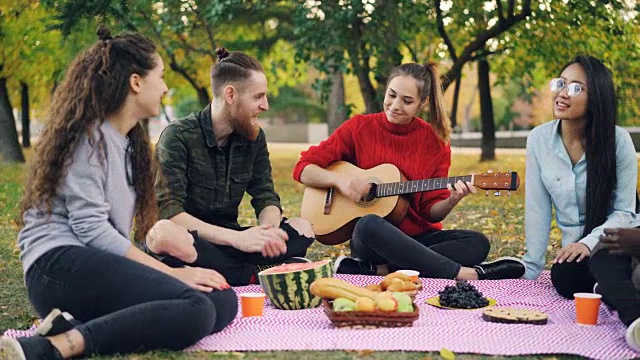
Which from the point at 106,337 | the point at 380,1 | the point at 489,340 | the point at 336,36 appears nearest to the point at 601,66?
the point at 489,340

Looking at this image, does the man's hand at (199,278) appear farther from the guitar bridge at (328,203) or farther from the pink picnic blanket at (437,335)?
the guitar bridge at (328,203)

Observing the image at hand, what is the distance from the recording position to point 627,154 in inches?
207

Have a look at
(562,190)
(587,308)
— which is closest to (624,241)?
(587,308)

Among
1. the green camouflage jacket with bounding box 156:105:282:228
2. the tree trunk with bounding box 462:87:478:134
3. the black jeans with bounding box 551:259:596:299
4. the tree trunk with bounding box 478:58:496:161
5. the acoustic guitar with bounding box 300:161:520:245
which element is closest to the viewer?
the black jeans with bounding box 551:259:596:299

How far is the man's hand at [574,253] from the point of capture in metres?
4.98

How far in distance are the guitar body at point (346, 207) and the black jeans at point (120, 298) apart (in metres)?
2.21

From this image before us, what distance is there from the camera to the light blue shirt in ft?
17.1

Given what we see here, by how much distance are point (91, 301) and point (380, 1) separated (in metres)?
9.56

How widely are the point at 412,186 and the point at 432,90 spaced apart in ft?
2.22

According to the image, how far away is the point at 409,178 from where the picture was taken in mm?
5961

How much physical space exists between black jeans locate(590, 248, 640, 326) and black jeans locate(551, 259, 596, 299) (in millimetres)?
538

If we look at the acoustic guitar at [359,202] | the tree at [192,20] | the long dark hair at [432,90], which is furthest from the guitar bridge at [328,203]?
the tree at [192,20]

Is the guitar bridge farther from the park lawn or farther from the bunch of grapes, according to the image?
the bunch of grapes

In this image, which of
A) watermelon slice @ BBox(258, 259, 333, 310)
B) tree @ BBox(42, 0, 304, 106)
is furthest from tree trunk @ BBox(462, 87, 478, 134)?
watermelon slice @ BBox(258, 259, 333, 310)
